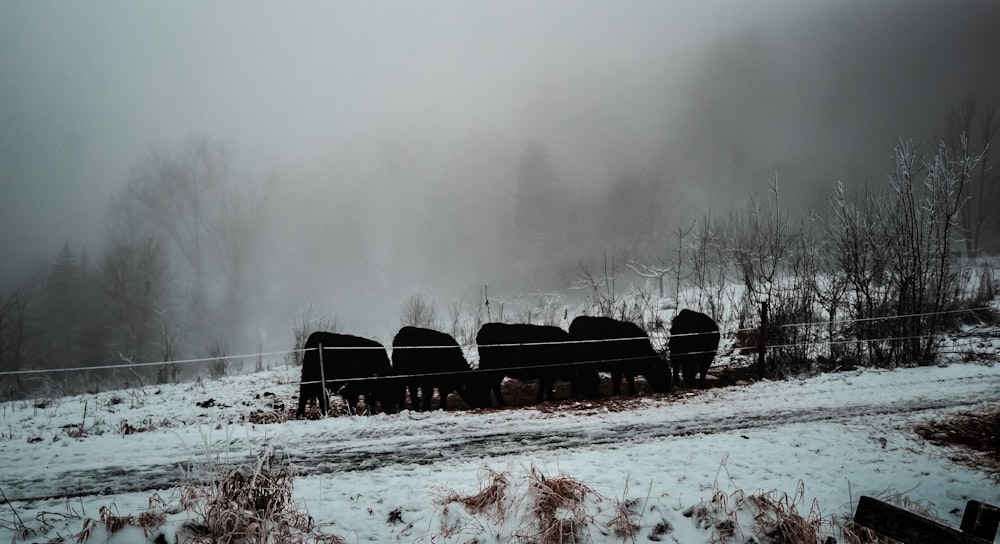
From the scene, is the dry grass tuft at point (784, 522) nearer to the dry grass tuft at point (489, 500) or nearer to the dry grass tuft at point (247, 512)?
the dry grass tuft at point (489, 500)

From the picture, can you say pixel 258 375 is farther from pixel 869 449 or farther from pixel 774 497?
pixel 869 449

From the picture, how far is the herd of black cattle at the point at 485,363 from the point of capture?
8.79 m

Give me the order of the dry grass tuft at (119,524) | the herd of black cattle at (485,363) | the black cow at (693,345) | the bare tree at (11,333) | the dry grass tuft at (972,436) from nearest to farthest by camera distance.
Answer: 1. the dry grass tuft at (119,524)
2. the dry grass tuft at (972,436)
3. the herd of black cattle at (485,363)
4. the black cow at (693,345)
5. the bare tree at (11,333)

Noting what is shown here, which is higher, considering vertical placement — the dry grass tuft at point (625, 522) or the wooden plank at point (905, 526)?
the wooden plank at point (905, 526)

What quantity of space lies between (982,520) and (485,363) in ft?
25.1

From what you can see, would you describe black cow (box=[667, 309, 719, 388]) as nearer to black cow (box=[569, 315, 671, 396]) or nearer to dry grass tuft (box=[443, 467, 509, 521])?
black cow (box=[569, 315, 671, 396])

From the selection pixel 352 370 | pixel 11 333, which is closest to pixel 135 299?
pixel 11 333

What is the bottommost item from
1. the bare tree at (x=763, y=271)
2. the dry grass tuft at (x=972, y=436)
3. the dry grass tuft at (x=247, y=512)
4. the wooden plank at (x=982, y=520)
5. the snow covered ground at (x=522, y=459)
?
the dry grass tuft at (x=972, y=436)

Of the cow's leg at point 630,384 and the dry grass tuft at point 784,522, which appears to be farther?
the cow's leg at point 630,384

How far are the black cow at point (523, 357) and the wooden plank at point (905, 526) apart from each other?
649cm

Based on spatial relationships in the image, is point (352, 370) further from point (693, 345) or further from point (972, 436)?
point (972, 436)

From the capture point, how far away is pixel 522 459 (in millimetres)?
5145

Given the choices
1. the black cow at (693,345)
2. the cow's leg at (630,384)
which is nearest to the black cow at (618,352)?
the cow's leg at (630,384)

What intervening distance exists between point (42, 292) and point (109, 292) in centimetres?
884
